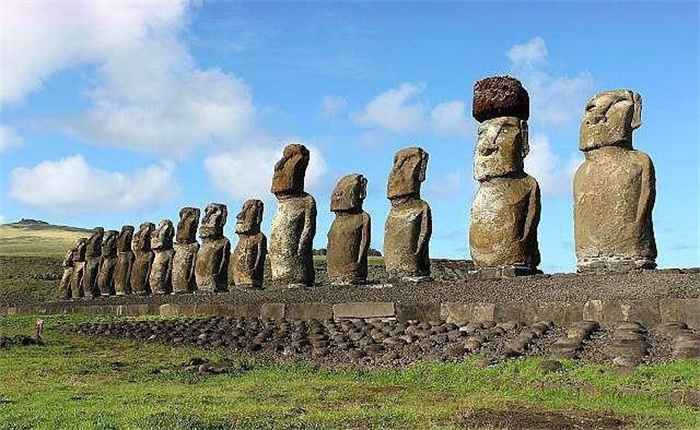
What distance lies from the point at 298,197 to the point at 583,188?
7.74 meters

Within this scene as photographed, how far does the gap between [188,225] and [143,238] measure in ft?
9.71

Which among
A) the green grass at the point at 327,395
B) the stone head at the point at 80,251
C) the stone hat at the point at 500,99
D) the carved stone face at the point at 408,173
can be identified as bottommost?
the green grass at the point at 327,395

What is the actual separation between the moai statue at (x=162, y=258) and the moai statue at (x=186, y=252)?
29.9 inches

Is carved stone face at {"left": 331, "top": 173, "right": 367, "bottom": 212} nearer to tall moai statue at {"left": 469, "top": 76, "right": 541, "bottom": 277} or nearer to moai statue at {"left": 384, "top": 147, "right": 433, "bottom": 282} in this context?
moai statue at {"left": 384, "top": 147, "right": 433, "bottom": 282}

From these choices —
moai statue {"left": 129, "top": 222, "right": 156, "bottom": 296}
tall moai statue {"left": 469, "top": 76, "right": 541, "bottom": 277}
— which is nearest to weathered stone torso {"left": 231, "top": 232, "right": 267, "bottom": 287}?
moai statue {"left": 129, "top": 222, "right": 156, "bottom": 296}

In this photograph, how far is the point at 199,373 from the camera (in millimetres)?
9344

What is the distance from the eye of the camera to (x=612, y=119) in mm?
13344

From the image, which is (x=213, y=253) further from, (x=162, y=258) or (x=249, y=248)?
(x=162, y=258)

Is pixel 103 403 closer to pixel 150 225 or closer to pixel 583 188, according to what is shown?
pixel 583 188

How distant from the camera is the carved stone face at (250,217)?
68.4ft

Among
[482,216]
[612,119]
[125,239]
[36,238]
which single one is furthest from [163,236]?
[36,238]

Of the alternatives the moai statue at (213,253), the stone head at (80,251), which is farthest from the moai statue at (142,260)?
the stone head at (80,251)

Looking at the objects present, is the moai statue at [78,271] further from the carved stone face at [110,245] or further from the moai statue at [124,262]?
the moai statue at [124,262]

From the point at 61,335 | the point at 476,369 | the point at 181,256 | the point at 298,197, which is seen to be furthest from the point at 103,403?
the point at 181,256
